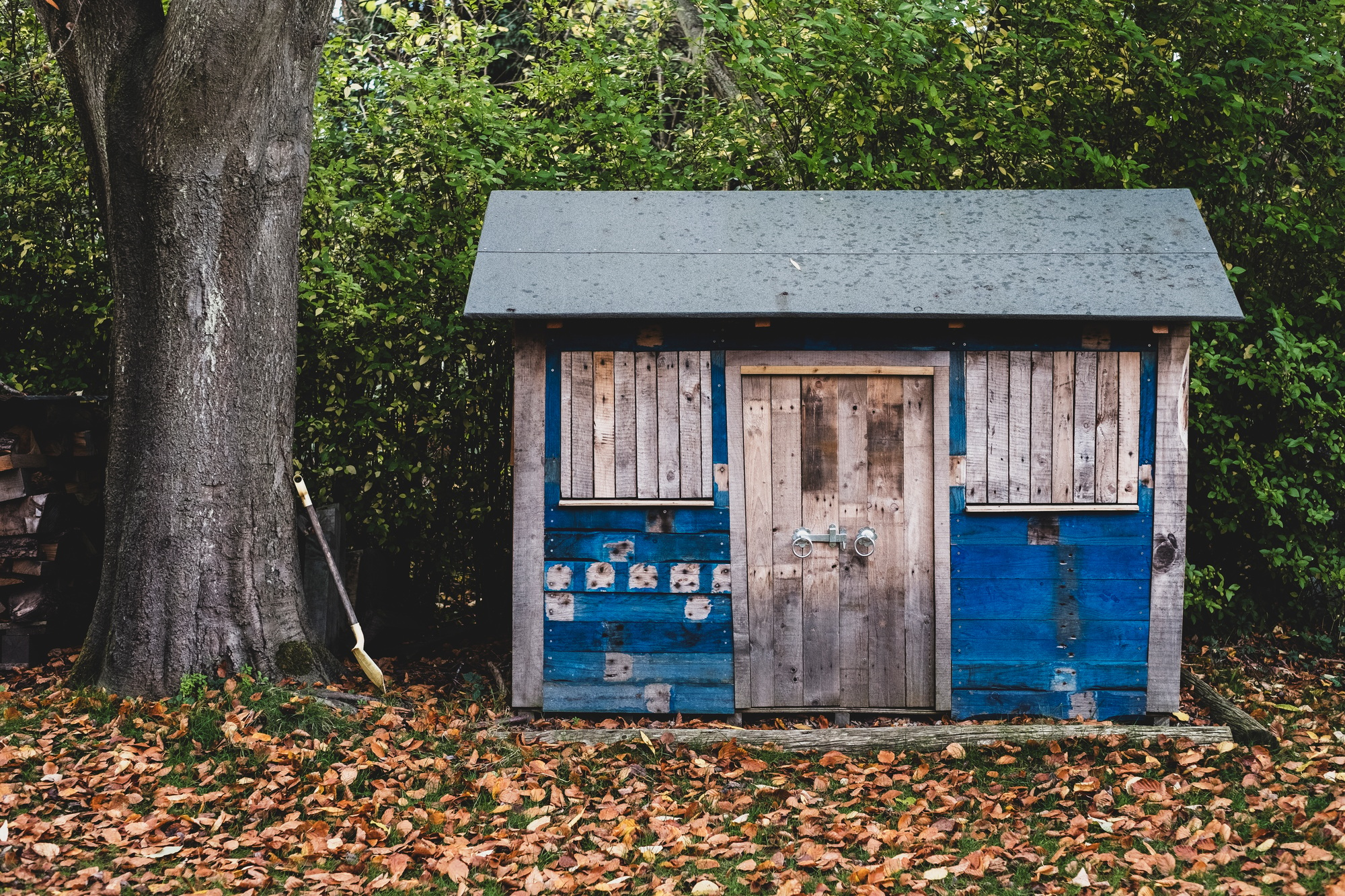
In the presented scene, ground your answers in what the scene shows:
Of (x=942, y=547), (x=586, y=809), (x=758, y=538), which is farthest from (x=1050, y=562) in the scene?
(x=586, y=809)

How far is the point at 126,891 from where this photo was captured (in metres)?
3.65

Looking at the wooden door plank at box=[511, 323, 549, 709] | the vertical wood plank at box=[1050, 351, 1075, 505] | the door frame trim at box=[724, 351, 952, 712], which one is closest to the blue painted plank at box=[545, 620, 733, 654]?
the door frame trim at box=[724, 351, 952, 712]

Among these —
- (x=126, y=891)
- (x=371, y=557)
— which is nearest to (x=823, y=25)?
(x=371, y=557)

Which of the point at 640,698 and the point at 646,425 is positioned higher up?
the point at 646,425

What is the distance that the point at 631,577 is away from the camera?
18.2 ft

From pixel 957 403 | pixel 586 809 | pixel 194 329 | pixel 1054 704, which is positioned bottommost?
pixel 586 809

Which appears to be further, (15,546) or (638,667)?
(15,546)

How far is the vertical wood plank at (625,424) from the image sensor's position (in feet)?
18.0

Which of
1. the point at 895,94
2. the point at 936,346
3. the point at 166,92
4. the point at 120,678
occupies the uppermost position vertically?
the point at 895,94

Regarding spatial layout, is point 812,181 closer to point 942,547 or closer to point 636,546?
point 942,547

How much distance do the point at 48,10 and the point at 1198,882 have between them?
744 cm

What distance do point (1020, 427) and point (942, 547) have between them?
0.79 m

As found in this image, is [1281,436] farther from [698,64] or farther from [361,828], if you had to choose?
[361,828]

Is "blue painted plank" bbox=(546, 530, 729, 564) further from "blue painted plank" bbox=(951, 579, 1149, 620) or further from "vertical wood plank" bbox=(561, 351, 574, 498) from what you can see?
"blue painted plank" bbox=(951, 579, 1149, 620)
